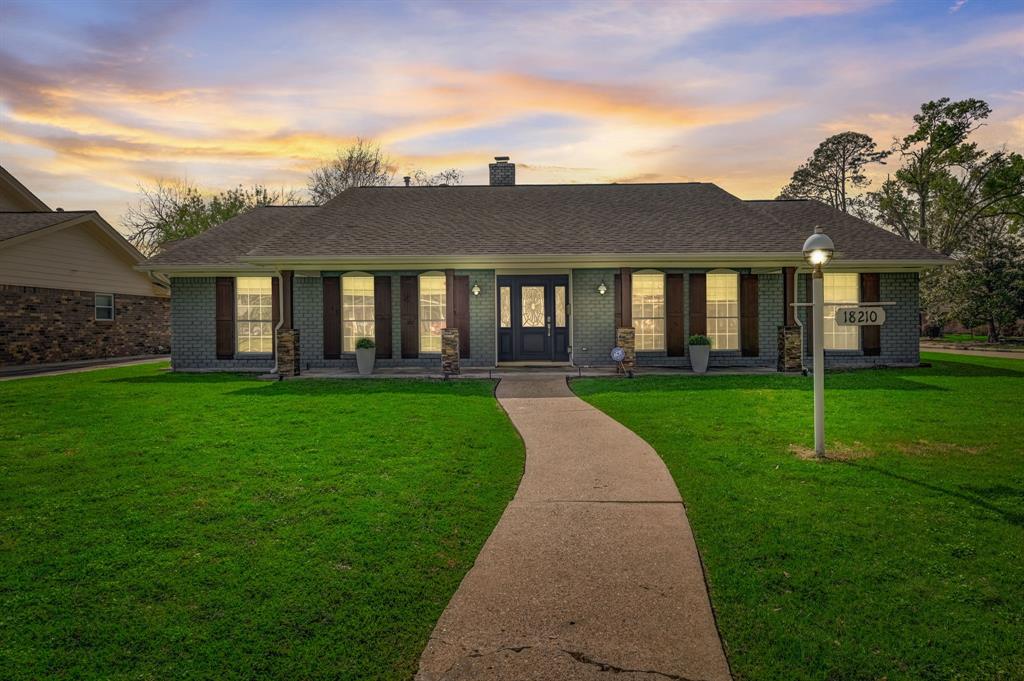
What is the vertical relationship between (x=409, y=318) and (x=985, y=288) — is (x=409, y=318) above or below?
below

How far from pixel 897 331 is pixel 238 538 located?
54.8 feet

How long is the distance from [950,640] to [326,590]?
3.25 meters

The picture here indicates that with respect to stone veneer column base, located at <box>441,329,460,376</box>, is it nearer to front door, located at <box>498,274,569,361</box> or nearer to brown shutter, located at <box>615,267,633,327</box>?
front door, located at <box>498,274,569,361</box>

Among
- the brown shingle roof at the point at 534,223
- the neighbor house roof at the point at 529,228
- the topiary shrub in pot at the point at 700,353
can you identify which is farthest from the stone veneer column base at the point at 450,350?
the topiary shrub in pot at the point at 700,353

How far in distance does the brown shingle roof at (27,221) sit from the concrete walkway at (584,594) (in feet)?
66.9

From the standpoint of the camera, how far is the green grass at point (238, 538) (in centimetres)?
271

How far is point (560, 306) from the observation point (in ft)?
49.9

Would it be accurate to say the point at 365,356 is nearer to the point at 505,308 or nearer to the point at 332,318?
the point at 332,318

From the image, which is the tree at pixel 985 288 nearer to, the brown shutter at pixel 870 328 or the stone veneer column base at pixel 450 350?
the brown shutter at pixel 870 328

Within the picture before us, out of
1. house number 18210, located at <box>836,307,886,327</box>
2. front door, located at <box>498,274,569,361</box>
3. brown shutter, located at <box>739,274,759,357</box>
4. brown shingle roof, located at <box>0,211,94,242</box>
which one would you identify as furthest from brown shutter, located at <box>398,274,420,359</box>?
brown shingle roof, located at <box>0,211,94,242</box>

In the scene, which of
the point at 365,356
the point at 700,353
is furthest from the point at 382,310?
the point at 700,353

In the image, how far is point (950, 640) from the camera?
9.05 ft

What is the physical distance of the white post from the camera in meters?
6.12

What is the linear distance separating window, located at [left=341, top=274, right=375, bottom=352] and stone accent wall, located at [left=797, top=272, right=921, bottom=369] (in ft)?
37.4
